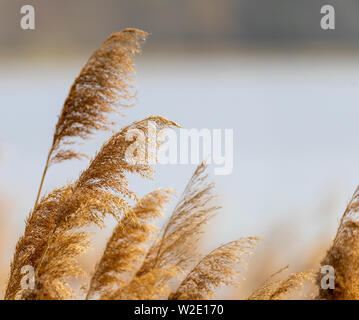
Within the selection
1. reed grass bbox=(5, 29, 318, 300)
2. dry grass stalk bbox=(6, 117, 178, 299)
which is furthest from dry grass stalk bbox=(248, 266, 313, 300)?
dry grass stalk bbox=(6, 117, 178, 299)

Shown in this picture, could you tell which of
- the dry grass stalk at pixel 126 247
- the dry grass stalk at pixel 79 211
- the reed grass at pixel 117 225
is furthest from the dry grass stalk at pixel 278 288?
the dry grass stalk at pixel 79 211

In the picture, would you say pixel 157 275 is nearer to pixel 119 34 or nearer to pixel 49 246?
pixel 49 246

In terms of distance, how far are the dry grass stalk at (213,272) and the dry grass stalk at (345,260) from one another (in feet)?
1.35

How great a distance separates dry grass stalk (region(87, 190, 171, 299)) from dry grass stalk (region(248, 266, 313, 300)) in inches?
26.1

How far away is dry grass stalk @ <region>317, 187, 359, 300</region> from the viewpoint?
2285 millimetres

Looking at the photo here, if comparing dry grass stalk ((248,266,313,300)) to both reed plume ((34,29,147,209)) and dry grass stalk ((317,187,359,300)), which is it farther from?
reed plume ((34,29,147,209))

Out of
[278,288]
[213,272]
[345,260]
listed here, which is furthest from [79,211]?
[345,260]

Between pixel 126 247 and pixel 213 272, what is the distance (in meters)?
0.50

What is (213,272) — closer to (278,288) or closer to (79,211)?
(278,288)

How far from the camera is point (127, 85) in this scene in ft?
8.25

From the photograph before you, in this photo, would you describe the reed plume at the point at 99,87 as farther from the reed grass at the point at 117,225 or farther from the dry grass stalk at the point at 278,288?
the dry grass stalk at the point at 278,288

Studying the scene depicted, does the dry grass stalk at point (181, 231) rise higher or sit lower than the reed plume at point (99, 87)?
lower

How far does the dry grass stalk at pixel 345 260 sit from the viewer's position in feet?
7.50
